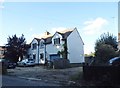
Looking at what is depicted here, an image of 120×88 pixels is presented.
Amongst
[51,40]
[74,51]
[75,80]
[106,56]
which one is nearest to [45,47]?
[51,40]

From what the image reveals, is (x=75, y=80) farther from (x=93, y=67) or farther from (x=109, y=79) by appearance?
(x=109, y=79)

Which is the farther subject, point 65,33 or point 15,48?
point 15,48

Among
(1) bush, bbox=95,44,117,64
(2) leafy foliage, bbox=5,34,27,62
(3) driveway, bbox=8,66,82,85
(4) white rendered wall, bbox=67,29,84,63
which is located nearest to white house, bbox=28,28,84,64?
(4) white rendered wall, bbox=67,29,84,63

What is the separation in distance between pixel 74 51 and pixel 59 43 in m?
3.47

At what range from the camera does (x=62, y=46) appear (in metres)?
54.1

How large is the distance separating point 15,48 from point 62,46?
1328 centimetres

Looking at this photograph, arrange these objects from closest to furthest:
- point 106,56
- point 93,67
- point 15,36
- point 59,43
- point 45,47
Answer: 1. point 93,67
2. point 106,56
3. point 59,43
4. point 45,47
5. point 15,36

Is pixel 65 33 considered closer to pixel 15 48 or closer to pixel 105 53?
pixel 15 48

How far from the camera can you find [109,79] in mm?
18125

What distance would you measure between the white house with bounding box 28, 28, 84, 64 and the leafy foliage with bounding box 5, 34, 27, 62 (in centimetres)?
439

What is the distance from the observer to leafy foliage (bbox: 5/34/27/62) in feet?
201

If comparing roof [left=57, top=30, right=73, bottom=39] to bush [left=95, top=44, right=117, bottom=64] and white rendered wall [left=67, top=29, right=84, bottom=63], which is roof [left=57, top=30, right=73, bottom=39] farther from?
bush [left=95, top=44, right=117, bottom=64]

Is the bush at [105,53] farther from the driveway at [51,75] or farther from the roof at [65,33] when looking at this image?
the driveway at [51,75]

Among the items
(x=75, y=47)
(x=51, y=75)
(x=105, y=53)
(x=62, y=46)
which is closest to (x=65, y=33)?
(x=62, y=46)
